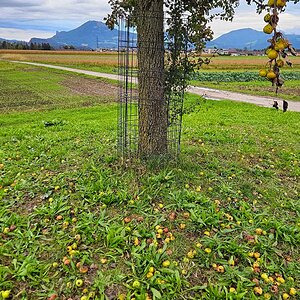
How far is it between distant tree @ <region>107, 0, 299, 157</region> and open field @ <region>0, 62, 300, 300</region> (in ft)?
1.44

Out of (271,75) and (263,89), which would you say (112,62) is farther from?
(271,75)

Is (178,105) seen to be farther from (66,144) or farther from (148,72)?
(66,144)

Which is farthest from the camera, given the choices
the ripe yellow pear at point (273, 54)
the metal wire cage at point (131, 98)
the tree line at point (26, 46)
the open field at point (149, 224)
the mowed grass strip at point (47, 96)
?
the tree line at point (26, 46)

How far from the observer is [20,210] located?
3529 mm

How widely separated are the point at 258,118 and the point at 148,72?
648 centimetres

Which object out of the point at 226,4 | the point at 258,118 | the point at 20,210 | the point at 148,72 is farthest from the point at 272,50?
the point at 258,118

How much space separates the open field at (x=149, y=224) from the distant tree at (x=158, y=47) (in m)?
0.44

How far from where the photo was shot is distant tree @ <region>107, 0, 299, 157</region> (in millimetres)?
3920

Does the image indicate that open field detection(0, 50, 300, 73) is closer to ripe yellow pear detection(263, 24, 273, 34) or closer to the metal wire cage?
the metal wire cage

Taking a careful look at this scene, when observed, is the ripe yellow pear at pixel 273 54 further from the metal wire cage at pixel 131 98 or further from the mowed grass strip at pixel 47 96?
the mowed grass strip at pixel 47 96

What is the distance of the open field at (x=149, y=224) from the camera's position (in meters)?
2.60

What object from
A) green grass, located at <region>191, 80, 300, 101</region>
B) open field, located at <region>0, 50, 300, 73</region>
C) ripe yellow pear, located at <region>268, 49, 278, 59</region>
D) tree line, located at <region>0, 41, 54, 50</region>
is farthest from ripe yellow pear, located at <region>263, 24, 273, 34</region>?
tree line, located at <region>0, 41, 54, 50</region>

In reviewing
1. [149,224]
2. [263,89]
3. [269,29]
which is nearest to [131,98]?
[149,224]

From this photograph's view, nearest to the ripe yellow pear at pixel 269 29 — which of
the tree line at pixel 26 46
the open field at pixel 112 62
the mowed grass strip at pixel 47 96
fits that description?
the mowed grass strip at pixel 47 96
